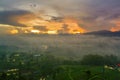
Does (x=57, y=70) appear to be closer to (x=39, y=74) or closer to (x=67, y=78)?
(x=39, y=74)

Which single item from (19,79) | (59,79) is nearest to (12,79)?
(19,79)

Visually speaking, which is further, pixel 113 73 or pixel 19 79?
pixel 113 73

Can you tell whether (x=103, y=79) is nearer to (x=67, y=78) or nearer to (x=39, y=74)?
(x=67, y=78)

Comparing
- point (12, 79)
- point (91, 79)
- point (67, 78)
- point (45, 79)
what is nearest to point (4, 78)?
point (12, 79)

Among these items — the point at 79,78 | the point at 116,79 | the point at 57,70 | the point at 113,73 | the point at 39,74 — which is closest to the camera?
the point at 79,78

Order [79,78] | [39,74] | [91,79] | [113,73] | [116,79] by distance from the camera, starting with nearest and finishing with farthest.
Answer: [91,79]
[79,78]
[116,79]
[113,73]
[39,74]

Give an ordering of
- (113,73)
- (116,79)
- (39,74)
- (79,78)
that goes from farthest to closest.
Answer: (39,74)
(113,73)
(116,79)
(79,78)

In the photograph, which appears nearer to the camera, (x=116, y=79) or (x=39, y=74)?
(x=116, y=79)

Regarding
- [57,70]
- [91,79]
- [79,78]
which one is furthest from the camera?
[57,70]

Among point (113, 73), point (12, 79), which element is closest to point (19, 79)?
point (12, 79)
